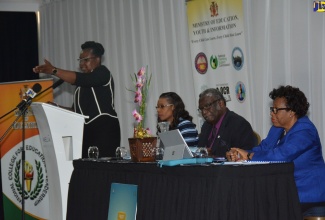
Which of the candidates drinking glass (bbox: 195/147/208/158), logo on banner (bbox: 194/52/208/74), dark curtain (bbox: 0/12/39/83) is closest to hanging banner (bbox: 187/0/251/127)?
logo on banner (bbox: 194/52/208/74)

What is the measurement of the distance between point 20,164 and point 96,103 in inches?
57.3

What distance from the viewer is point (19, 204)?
6.33 metres

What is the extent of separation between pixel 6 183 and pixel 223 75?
94.9 inches

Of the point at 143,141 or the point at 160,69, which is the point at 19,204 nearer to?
the point at 160,69

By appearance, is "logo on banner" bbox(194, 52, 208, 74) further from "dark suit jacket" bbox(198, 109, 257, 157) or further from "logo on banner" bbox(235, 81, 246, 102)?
"dark suit jacket" bbox(198, 109, 257, 157)

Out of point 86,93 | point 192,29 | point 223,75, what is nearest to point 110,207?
point 86,93

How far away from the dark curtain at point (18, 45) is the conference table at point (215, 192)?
5.17 meters

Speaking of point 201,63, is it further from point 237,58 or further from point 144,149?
point 144,149

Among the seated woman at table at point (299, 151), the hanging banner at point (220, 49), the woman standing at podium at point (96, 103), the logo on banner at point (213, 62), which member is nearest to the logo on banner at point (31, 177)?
the woman standing at podium at point (96, 103)

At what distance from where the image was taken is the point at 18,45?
846cm

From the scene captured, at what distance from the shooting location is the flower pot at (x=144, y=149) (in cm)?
370

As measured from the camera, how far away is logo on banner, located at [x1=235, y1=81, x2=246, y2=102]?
569cm

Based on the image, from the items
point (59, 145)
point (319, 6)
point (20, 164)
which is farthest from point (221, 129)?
point (20, 164)

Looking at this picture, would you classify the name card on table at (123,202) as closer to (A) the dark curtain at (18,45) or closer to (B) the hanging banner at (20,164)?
(B) the hanging banner at (20,164)
